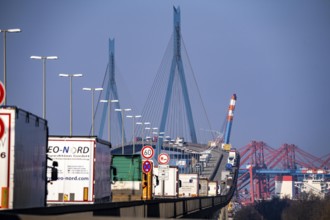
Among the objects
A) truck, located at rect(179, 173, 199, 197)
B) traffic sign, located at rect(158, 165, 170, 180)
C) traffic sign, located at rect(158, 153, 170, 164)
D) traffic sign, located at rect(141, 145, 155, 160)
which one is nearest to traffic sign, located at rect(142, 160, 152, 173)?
traffic sign, located at rect(141, 145, 155, 160)

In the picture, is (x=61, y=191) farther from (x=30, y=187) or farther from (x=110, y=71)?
(x=110, y=71)

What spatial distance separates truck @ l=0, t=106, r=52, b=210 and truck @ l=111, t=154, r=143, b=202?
2205 centimetres

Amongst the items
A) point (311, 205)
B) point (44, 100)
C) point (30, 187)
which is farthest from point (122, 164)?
point (311, 205)

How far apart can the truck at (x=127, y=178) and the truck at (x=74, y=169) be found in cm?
1425

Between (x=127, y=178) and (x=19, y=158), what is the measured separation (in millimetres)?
25976

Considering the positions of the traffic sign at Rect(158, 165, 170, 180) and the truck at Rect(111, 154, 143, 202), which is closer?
the truck at Rect(111, 154, 143, 202)

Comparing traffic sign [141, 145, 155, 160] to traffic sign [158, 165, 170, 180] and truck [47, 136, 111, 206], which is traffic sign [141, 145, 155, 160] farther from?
truck [47, 136, 111, 206]

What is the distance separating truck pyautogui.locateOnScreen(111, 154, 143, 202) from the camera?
49250 millimetres

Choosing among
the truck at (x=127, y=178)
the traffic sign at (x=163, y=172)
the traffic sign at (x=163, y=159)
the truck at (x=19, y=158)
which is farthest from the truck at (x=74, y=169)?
the traffic sign at (x=163, y=159)

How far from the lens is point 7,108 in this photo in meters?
23.6

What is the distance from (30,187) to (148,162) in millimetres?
21944

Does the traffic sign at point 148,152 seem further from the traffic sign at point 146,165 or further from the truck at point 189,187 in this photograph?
the truck at point 189,187

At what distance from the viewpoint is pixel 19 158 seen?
24.1 meters

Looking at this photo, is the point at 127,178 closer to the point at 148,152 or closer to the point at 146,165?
the point at 146,165
